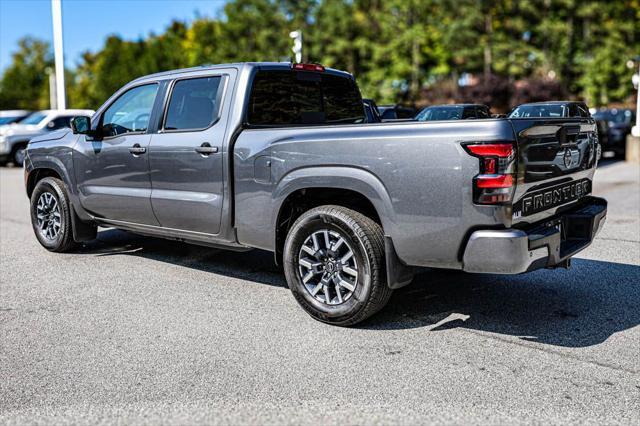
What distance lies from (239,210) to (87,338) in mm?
1474

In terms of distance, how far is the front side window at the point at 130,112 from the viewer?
6160mm

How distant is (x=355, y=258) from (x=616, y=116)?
23407 millimetres

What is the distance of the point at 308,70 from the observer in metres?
5.86

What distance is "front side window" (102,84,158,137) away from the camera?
616 cm

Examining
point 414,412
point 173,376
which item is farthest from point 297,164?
point 414,412

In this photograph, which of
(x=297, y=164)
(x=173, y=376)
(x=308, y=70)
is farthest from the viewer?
(x=308, y=70)

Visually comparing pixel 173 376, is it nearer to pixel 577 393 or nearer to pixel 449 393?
pixel 449 393

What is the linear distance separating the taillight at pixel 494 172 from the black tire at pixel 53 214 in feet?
15.5

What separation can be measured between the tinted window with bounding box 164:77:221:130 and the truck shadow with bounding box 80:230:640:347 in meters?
1.49

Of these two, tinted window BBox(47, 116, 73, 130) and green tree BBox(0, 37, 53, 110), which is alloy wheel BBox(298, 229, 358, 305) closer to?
tinted window BBox(47, 116, 73, 130)

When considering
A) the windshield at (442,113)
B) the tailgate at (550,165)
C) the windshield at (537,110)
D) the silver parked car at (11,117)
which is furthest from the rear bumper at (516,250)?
the silver parked car at (11,117)

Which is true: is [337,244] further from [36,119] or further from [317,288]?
[36,119]

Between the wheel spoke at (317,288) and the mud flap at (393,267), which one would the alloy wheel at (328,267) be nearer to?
the wheel spoke at (317,288)

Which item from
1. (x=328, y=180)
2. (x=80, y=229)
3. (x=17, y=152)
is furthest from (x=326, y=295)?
(x=17, y=152)
